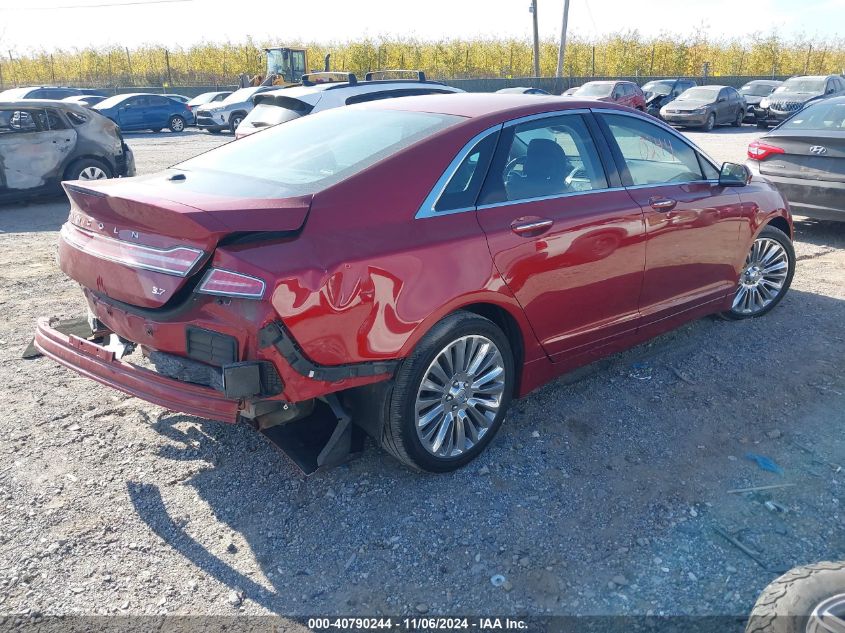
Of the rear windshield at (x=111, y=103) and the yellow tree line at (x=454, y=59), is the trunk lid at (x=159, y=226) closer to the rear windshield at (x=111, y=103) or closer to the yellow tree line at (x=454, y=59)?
the rear windshield at (x=111, y=103)

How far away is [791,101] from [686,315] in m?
23.2

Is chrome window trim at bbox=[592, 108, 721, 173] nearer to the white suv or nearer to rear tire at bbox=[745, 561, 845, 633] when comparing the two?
rear tire at bbox=[745, 561, 845, 633]

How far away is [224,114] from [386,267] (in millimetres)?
22176

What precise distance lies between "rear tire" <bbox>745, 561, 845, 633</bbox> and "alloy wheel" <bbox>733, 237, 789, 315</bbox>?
3.29 m

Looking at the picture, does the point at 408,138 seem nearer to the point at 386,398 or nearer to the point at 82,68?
the point at 386,398

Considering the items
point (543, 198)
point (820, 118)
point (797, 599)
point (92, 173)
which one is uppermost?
point (820, 118)

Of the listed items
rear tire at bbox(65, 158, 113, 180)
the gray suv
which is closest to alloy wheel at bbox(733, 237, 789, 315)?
rear tire at bbox(65, 158, 113, 180)

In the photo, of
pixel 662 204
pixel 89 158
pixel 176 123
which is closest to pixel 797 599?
pixel 662 204

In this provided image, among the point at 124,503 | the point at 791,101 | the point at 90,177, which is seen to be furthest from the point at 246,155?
the point at 791,101

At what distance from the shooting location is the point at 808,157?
Result: 7488 mm

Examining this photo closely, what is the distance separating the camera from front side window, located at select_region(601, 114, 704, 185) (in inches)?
166

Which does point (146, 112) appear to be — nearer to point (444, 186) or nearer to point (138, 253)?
point (138, 253)

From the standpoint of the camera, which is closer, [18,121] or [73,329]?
[73,329]

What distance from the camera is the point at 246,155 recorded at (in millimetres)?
3840
